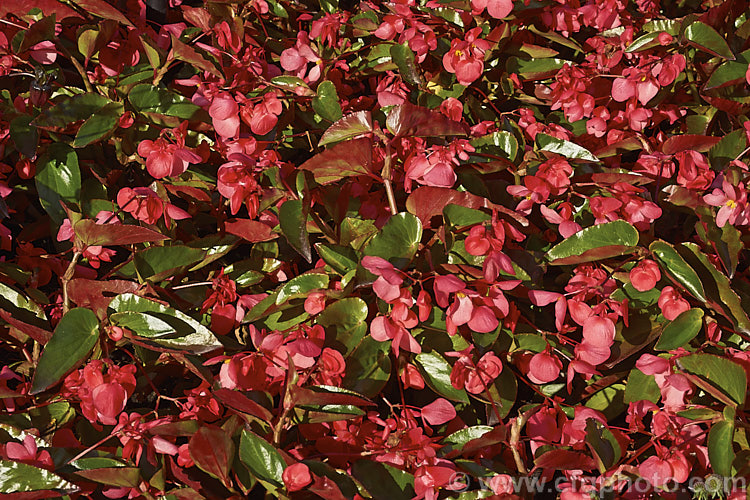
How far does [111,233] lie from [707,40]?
100 cm

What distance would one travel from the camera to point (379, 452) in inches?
33.6

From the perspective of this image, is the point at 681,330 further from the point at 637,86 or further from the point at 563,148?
the point at 637,86

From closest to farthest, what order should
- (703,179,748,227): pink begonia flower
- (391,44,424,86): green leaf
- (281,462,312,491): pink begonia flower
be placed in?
(281,462,312,491): pink begonia flower
(703,179,748,227): pink begonia flower
(391,44,424,86): green leaf

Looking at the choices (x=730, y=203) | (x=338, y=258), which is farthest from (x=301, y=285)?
(x=730, y=203)

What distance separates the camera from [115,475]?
0.78m

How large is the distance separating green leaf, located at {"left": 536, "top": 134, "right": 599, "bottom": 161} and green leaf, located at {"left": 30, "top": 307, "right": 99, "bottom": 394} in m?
0.74

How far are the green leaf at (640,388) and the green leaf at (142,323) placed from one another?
2.06ft

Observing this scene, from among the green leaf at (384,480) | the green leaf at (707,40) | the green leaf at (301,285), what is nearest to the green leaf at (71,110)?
the green leaf at (301,285)

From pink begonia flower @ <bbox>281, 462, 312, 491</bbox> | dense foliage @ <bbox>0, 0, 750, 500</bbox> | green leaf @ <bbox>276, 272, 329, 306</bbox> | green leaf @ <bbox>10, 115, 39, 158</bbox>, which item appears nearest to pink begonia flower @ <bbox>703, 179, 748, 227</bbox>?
dense foliage @ <bbox>0, 0, 750, 500</bbox>

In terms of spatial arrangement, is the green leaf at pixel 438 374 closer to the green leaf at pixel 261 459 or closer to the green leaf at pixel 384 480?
the green leaf at pixel 384 480

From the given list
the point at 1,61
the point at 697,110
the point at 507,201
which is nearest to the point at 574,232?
the point at 507,201

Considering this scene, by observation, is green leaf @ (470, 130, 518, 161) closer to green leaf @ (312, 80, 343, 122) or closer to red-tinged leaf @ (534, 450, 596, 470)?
green leaf @ (312, 80, 343, 122)

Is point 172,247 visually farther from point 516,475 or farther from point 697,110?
point 697,110

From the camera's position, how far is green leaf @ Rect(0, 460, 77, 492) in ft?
2.46
